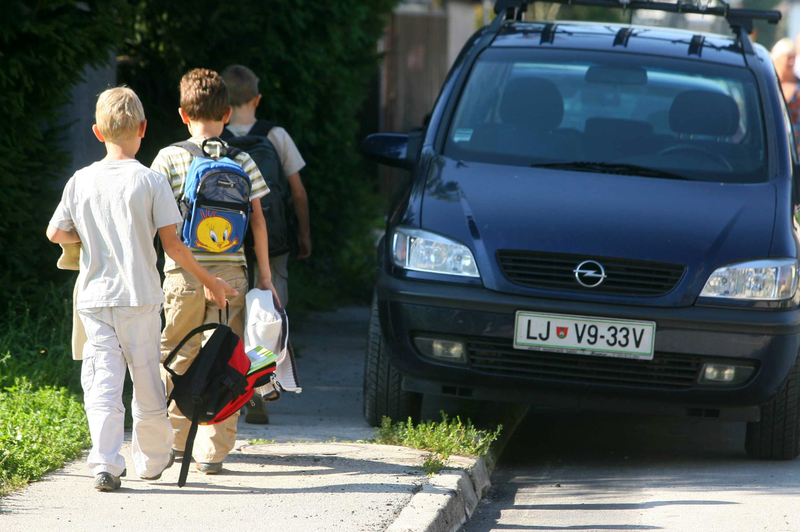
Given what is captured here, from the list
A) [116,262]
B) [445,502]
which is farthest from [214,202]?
[445,502]

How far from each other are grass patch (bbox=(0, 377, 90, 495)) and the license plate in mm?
1859

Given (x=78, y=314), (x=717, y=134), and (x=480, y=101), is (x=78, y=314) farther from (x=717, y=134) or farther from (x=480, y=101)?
(x=717, y=134)

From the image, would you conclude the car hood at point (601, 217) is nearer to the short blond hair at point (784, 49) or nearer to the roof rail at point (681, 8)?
the roof rail at point (681, 8)

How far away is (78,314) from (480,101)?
96.4 inches

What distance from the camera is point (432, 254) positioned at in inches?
183

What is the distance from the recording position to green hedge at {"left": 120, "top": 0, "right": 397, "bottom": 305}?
774cm

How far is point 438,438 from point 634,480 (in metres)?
0.84

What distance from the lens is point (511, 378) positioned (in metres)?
4.59

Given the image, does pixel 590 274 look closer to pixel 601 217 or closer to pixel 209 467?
pixel 601 217

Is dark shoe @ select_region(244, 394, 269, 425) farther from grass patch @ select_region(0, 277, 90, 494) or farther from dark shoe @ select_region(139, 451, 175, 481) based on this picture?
dark shoe @ select_region(139, 451, 175, 481)

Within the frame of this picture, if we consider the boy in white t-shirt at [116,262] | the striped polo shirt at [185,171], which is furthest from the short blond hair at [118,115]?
the striped polo shirt at [185,171]

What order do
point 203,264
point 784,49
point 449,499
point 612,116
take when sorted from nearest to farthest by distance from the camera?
point 449,499 → point 203,264 → point 612,116 → point 784,49

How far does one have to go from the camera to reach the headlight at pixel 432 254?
4594 mm

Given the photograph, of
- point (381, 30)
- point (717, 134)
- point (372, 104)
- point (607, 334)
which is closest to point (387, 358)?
point (607, 334)
